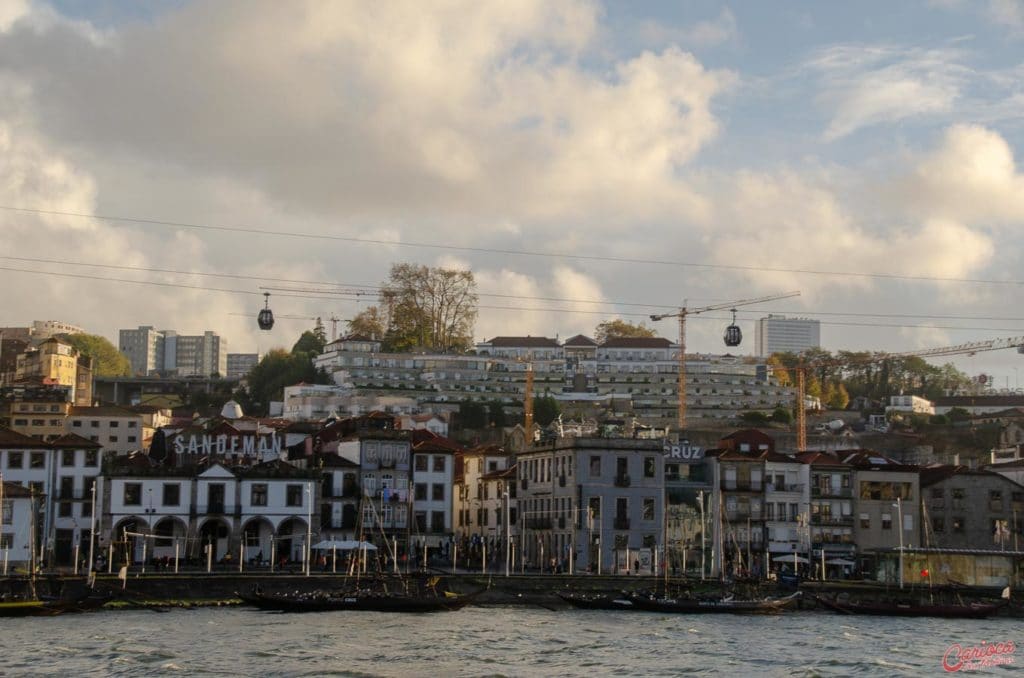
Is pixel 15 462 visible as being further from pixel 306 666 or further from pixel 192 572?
pixel 306 666

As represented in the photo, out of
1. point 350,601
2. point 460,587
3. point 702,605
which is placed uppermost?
point 460,587

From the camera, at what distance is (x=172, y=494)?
107062 millimetres

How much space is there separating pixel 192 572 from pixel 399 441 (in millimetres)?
27279

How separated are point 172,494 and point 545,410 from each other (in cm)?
8633

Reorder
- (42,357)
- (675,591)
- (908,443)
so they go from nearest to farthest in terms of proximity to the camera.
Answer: (675,591), (908,443), (42,357)

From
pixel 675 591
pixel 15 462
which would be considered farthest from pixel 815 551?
pixel 15 462

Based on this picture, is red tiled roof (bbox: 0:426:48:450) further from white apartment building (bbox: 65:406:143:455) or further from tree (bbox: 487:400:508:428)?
tree (bbox: 487:400:508:428)

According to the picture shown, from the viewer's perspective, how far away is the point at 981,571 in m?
106

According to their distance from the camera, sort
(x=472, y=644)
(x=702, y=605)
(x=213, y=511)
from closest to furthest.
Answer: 1. (x=472, y=644)
2. (x=702, y=605)
3. (x=213, y=511)

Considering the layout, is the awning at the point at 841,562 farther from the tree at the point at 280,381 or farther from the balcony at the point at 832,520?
the tree at the point at 280,381

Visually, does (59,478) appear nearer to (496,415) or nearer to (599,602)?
(599,602)

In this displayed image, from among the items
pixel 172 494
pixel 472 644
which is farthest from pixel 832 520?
pixel 472 644

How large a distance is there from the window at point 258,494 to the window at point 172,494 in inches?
191

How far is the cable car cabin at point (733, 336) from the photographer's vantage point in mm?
140712
